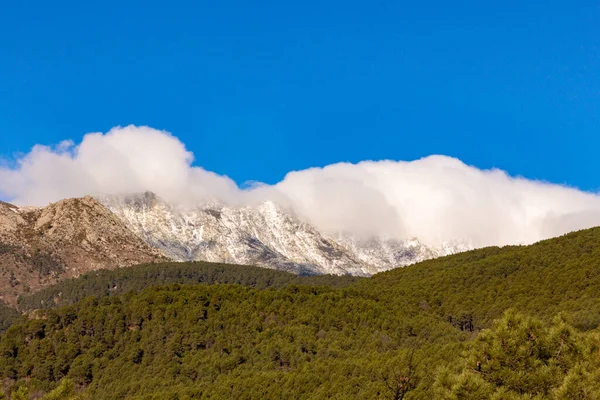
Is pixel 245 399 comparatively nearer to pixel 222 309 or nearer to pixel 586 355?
pixel 222 309

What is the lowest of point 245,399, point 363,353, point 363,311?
point 245,399

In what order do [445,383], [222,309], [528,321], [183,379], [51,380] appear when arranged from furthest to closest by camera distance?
[222,309] → [51,380] → [183,379] → [528,321] → [445,383]

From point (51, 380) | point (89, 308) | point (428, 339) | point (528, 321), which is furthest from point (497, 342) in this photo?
point (89, 308)

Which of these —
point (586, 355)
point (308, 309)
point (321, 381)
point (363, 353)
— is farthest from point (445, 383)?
point (308, 309)

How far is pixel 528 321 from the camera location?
46.2 m

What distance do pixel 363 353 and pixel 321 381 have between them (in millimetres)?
28609

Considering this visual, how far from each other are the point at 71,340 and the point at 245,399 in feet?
231

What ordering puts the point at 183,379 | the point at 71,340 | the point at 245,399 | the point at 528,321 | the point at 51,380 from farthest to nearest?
the point at 71,340
the point at 51,380
the point at 183,379
the point at 245,399
the point at 528,321

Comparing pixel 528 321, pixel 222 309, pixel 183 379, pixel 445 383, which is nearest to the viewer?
pixel 445 383

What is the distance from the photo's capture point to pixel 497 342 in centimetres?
4578

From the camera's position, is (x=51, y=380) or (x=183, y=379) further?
(x=51, y=380)

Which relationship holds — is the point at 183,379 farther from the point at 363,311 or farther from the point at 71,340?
the point at 363,311

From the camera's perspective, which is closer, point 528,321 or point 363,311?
point 528,321

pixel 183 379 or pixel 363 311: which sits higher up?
pixel 363 311
